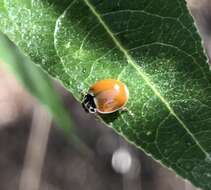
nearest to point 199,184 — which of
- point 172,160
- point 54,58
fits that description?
point 172,160

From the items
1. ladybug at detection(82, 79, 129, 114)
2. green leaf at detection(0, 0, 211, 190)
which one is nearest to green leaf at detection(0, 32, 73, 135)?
ladybug at detection(82, 79, 129, 114)

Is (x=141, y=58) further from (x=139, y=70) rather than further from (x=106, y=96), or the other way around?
→ (x=106, y=96)

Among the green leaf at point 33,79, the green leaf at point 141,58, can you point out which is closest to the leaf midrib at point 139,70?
the green leaf at point 141,58

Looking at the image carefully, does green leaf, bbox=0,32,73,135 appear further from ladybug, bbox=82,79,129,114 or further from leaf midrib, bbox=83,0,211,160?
leaf midrib, bbox=83,0,211,160

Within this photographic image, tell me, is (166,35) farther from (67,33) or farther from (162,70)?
(67,33)

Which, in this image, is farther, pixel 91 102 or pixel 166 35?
pixel 91 102

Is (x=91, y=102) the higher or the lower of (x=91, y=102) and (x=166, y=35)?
the higher
